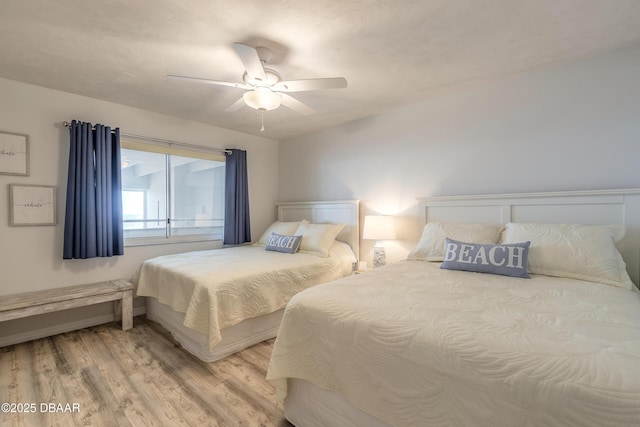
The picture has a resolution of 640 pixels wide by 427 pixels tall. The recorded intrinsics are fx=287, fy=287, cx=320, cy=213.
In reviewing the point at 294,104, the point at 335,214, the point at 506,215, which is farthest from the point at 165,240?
the point at 506,215

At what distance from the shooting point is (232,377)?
2.04 m

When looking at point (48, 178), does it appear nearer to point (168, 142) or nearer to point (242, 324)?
point (168, 142)

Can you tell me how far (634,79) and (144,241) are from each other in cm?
464

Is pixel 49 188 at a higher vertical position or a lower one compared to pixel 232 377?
higher

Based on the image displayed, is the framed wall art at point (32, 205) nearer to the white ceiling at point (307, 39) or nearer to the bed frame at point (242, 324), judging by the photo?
the white ceiling at point (307, 39)

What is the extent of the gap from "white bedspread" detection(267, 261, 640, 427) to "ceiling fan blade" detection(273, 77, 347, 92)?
4.29 ft

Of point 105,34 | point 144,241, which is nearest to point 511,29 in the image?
point 105,34

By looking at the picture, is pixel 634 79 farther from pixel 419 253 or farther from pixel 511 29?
pixel 419 253

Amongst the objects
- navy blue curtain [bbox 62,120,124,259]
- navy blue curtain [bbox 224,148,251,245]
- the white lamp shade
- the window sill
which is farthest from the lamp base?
navy blue curtain [bbox 62,120,124,259]

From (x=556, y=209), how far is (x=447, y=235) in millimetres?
840

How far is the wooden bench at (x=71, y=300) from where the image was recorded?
2.31 meters

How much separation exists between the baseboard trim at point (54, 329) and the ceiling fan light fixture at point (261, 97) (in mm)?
2757

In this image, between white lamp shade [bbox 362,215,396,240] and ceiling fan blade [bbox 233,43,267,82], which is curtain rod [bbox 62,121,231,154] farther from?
white lamp shade [bbox 362,215,396,240]

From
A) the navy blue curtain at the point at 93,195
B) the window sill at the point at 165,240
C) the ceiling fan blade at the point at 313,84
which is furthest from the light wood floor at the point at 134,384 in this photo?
the ceiling fan blade at the point at 313,84
